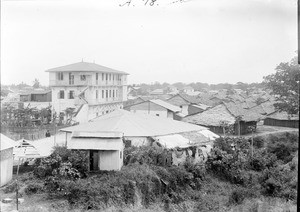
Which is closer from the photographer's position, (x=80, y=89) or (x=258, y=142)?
(x=258, y=142)

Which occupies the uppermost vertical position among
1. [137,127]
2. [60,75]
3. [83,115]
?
[60,75]

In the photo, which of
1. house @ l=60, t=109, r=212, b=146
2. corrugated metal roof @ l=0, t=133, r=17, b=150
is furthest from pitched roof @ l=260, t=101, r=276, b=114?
corrugated metal roof @ l=0, t=133, r=17, b=150

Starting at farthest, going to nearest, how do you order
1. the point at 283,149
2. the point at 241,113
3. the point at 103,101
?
1. the point at 103,101
2. the point at 241,113
3. the point at 283,149

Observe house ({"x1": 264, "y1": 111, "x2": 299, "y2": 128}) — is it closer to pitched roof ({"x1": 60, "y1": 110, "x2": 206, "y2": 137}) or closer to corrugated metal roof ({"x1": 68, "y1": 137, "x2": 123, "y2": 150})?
pitched roof ({"x1": 60, "y1": 110, "x2": 206, "y2": 137})

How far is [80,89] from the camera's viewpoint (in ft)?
93.8

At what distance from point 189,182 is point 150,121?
502cm

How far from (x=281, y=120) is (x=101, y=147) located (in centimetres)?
2023

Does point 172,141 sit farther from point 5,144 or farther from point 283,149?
point 283,149

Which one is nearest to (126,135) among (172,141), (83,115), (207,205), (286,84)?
(172,141)

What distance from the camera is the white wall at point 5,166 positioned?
1068cm

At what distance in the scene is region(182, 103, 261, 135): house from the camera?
24.4 meters

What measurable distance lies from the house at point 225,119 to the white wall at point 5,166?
1561 cm

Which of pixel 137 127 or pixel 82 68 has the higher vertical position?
pixel 82 68

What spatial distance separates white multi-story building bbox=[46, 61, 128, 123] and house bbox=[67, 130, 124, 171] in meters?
14.8
